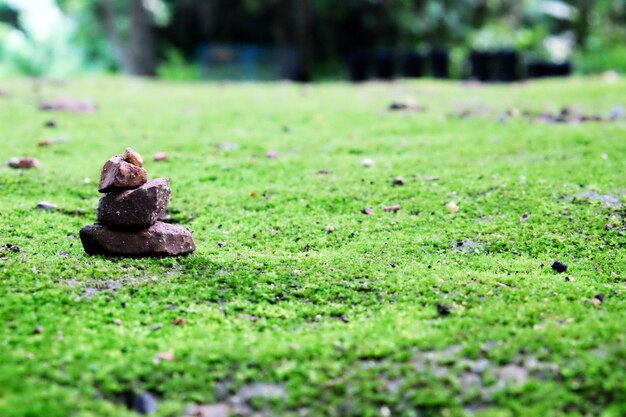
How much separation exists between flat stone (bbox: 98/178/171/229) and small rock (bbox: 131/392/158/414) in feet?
4.60

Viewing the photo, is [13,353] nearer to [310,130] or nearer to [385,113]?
[310,130]

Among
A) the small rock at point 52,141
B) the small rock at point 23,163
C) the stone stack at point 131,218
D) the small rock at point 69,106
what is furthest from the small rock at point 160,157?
the small rock at point 69,106

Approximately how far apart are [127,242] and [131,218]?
197 mm

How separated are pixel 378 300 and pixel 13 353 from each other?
1934mm

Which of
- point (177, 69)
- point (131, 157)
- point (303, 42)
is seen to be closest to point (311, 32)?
point (303, 42)

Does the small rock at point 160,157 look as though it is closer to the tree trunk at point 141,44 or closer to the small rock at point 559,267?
the small rock at point 559,267

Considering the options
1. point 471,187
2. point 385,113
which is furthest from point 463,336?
point 385,113

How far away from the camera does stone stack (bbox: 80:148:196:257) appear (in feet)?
13.7

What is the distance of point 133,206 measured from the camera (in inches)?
164

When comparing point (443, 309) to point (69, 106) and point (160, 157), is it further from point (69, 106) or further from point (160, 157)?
point (69, 106)

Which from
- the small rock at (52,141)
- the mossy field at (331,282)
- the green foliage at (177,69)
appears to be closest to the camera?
the mossy field at (331,282)

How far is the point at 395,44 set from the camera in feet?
74.9

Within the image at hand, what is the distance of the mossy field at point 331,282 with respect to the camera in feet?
10.3

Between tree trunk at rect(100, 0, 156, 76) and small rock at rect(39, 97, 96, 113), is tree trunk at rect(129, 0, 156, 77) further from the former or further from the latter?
small rock at rect(39, 97, 96, 113)
